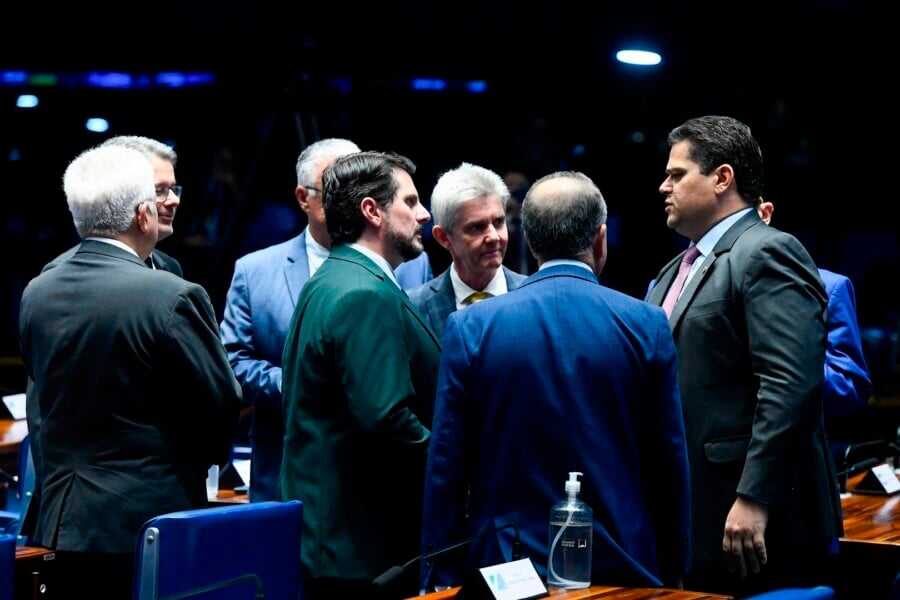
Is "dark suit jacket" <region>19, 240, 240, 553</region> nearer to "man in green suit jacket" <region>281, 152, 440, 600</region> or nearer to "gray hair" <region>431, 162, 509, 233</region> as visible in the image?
"man in green suit jacket" <region>281, 152, 440, 600</region>

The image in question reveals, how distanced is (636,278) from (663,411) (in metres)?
5.79

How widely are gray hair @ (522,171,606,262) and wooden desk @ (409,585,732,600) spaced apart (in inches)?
27.4

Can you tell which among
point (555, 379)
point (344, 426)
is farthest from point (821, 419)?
point (344, 426)

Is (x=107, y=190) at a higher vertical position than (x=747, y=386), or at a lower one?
higher

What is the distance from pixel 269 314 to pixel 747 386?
1.54 metres

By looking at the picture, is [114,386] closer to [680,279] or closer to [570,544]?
[570,544]

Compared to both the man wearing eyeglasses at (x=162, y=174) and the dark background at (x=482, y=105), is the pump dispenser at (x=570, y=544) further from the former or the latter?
the dark background at (x=482, y=105)

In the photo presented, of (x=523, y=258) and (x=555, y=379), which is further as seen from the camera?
(x=523, y=258)

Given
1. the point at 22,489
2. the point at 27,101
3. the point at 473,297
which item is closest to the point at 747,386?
the point at 473,297

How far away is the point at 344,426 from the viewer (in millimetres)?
2648

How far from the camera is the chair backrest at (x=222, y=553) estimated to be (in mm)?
2096

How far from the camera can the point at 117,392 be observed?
2.57 m

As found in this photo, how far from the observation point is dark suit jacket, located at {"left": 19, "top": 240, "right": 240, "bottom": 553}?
257 centimetres

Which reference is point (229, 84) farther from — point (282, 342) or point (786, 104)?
point (282, 342)
